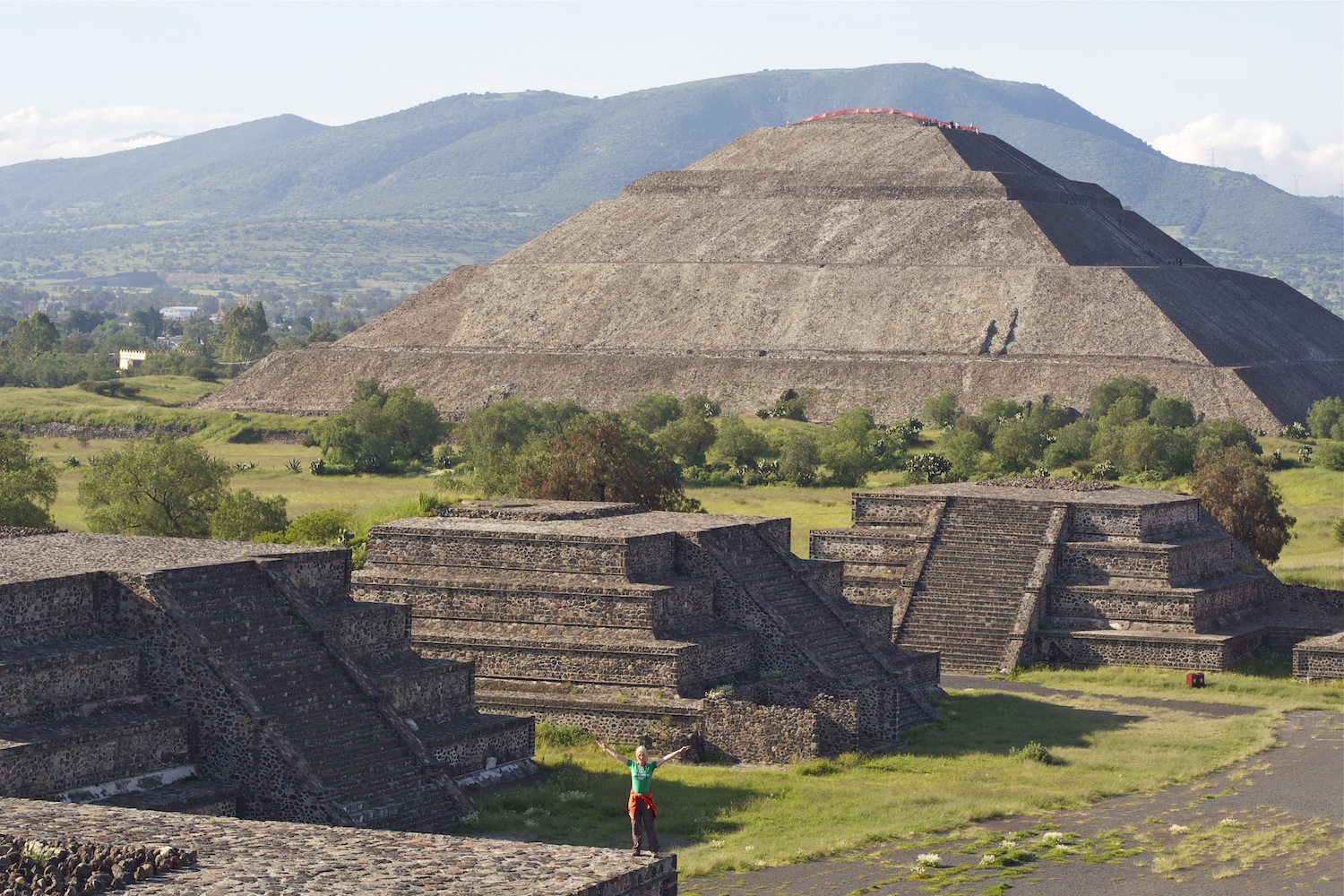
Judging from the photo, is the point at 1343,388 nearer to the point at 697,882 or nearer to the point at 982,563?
the point at 982,563

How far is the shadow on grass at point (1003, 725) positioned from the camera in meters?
37.8

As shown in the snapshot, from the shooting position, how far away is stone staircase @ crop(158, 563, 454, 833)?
29.6 meters

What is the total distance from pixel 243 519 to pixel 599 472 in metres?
9.20

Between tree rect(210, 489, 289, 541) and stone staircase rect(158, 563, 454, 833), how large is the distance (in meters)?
20.2

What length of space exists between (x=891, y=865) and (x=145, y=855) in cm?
1197

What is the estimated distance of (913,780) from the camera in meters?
34.4

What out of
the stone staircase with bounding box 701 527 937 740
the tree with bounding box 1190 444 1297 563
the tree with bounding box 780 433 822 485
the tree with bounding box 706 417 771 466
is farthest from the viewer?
the tree with bounding box 706 417 771 466

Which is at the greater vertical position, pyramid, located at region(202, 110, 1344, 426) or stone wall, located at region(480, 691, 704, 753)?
pyramid, located at region(202, 110, 1344, 426)

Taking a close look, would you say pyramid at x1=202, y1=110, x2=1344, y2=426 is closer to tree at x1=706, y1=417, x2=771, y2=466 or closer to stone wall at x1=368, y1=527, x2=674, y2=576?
tree at x1=706, y1=417, x2=771, y2=466

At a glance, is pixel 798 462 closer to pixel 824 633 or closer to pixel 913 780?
pixel 824 633

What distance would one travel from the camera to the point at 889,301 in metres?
123

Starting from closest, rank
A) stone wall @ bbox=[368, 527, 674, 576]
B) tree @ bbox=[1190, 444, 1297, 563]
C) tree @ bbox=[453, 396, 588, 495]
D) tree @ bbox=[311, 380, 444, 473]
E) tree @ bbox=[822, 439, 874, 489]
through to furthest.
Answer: stone wall @ bbox=[368, 527, 674, 576] → tree @ bbox=[1190, 444, 1297, 563] → tree @ bbox=[453, 396, 588, 495] → tree @ bbox=[822, 439, 874, 489] → tree @ bbox=[311, 380, 444, 473]

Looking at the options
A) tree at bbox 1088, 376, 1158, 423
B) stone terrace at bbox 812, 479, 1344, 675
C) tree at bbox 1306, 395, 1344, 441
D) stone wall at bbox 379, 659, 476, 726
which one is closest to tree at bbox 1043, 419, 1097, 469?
tree at bbox 1088, 376, 1158, 423

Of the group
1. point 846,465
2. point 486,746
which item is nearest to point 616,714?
point 486,746
